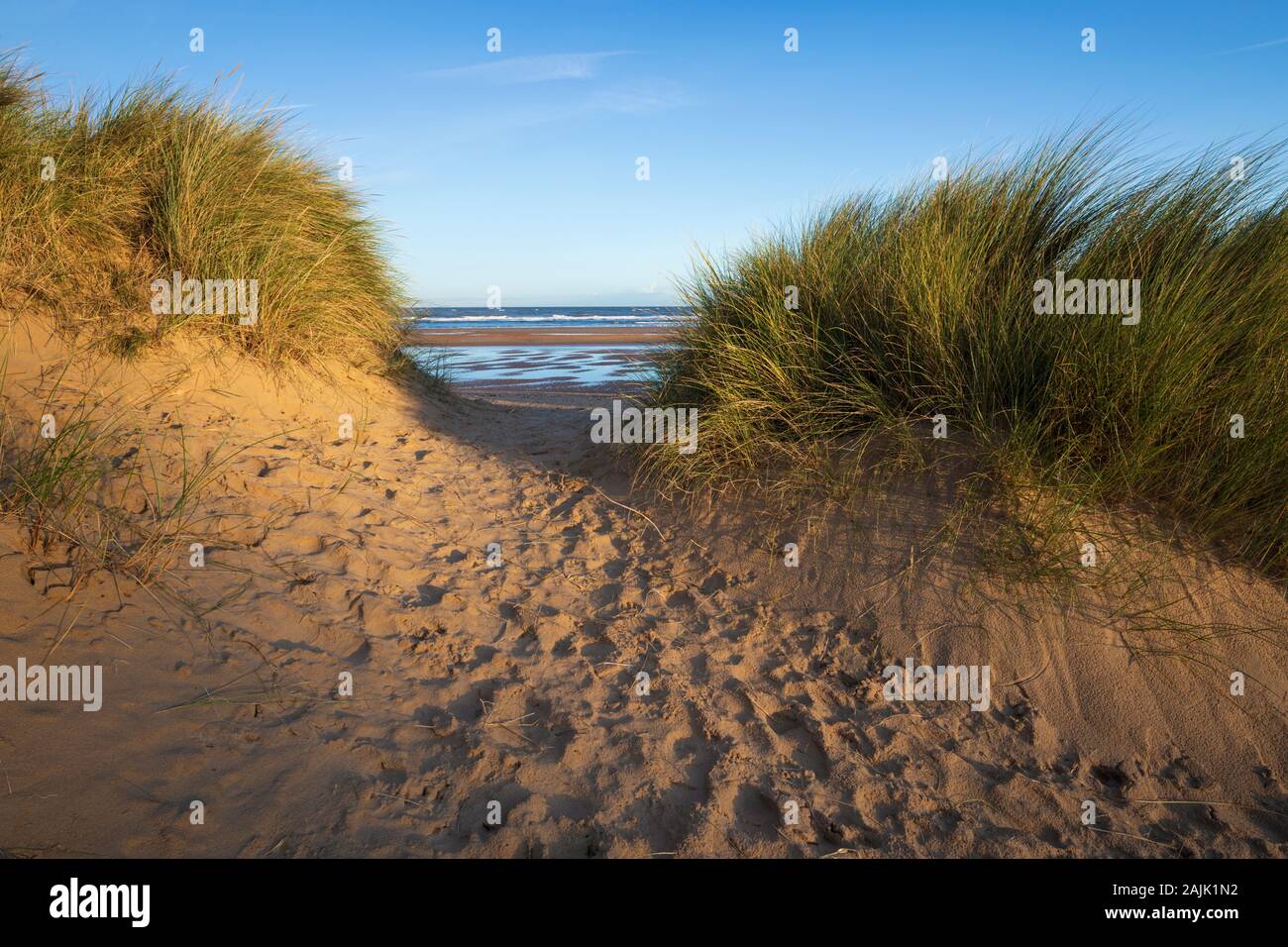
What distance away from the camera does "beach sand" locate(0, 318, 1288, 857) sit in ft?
7.39

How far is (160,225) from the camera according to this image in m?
4.75

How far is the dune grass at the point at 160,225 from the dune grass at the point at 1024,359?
10.3ft

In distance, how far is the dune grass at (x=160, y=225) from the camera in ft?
14.2

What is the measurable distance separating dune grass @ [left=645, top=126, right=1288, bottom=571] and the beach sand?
41 cm

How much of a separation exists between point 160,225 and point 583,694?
4.57 meters
